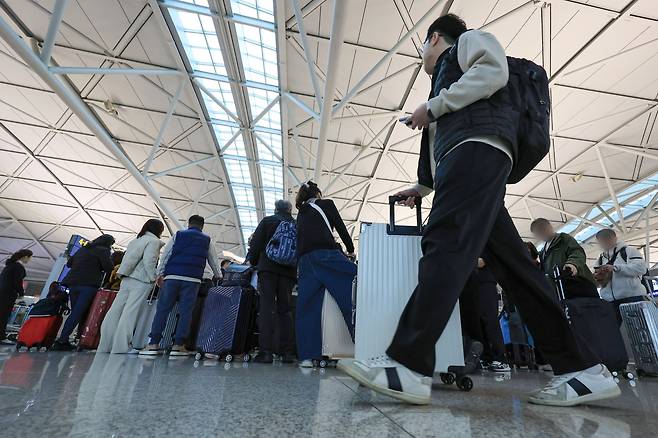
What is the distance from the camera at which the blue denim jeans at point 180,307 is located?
12.9 feet

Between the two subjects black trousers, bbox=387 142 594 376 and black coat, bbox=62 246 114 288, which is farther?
black coat, bbox=62 246 114 288

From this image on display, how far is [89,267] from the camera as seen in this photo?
508 cm

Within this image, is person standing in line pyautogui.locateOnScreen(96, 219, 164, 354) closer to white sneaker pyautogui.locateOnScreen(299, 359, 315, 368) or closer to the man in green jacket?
white sneaker pyautogui.locateOnScreen(299, 359, 315, 368)

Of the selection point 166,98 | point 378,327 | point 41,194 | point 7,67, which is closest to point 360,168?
point 166,98

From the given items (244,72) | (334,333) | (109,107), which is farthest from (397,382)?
(109,107)

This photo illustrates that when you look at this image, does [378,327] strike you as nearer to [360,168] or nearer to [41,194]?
[360,168]

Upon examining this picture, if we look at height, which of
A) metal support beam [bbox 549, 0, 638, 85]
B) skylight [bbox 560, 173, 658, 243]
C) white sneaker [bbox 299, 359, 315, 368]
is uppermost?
metal support beam [bbox 549, 0, 638, 85]

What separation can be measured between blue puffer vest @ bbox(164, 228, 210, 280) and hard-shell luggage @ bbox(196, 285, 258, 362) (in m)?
0.36

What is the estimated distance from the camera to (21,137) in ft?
44.4

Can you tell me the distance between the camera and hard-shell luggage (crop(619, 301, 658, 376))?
3.62 m

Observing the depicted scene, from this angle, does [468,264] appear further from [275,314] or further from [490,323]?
[490,323]

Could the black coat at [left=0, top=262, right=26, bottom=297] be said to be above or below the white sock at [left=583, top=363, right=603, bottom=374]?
above

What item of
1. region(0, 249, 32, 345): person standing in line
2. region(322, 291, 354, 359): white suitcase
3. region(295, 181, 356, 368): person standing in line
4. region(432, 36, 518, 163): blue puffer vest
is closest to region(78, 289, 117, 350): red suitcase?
region(0, 249, 32, 345): person standing in line

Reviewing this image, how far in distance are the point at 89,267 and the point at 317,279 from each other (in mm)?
3847
